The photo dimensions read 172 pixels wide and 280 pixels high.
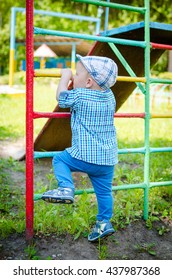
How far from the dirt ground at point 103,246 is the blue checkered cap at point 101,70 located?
1.04m

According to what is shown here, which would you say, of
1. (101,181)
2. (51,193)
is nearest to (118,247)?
(101,181)

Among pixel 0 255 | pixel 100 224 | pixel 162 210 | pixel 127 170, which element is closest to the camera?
pixel 0 255

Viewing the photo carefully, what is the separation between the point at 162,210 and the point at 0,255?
1.44 m

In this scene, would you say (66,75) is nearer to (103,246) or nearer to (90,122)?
(90,122)

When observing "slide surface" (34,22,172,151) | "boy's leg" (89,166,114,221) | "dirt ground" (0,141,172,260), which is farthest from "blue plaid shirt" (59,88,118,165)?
"slide surface" (34,22,172,151)

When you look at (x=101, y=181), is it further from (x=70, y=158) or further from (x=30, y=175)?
(x=30, y=175)

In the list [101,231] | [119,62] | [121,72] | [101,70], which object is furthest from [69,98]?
[121,72]

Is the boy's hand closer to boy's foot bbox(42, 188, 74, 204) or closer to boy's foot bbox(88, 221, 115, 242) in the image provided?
boy's foot bbox(42, 188, 74, 204)

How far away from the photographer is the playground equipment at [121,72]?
7.58 ft

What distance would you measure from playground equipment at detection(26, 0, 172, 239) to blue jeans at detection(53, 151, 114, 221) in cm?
15

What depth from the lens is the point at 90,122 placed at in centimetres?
223

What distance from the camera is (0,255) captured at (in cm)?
223

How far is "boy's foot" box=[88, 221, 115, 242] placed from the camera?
236 centimetres

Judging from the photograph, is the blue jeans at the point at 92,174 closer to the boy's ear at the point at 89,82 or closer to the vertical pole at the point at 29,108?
the vertical pole at the point at 29,108
